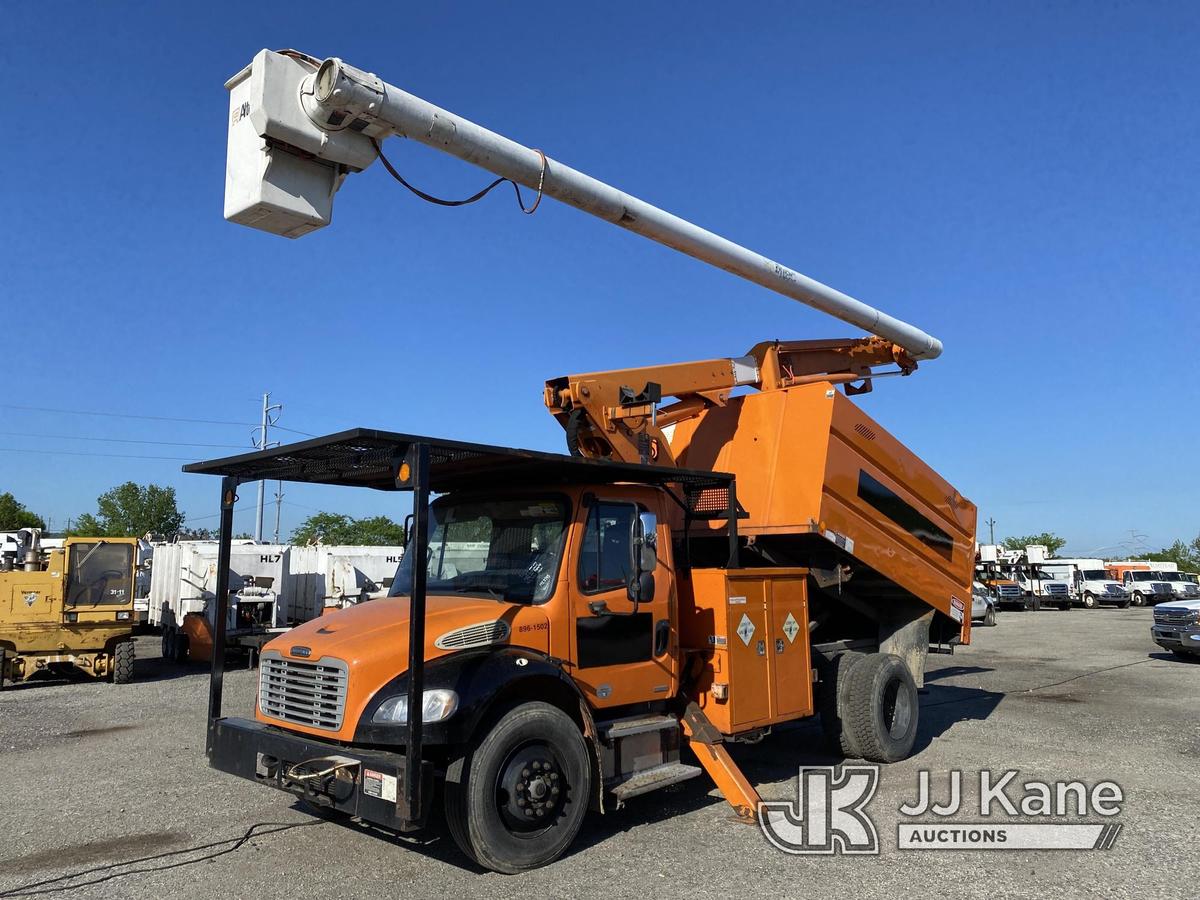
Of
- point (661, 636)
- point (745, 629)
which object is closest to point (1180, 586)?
point (745, 629)

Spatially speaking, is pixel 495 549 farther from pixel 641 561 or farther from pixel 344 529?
pixel 344 529

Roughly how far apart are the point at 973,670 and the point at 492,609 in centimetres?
1343

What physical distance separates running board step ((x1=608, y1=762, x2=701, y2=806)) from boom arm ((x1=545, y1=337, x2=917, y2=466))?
2.50 meters

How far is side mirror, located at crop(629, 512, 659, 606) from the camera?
245 inches

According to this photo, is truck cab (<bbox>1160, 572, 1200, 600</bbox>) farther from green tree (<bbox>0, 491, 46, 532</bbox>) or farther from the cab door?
green tree (<bbox>0, 491, 46, 532</bbox>)

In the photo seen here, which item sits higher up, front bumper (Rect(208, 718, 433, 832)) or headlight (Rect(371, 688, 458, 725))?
headlight (Rect(371, 688, 458, 725))

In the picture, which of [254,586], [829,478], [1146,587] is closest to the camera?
[829,478]

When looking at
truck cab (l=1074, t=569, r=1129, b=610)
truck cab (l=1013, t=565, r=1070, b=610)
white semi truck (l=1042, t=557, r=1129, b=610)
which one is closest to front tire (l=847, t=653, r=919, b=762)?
truck cab (l=1013, t=565, r=1070, b=610)

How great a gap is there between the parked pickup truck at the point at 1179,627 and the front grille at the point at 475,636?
1724 cm

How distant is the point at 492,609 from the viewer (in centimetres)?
560

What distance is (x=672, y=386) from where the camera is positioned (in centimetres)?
817

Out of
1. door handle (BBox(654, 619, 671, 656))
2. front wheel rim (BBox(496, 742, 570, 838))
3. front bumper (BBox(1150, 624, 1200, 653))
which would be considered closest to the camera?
front wheel rim (BBox(496, 742, 570, 838))

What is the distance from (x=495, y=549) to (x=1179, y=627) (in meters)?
17.1

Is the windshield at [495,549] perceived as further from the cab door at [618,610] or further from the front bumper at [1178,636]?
the front bumper at [1178,636]
